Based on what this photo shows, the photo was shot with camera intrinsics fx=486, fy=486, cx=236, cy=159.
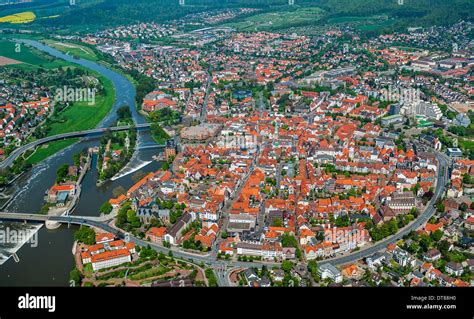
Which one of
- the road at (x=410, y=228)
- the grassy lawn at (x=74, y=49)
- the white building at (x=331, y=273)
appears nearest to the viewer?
the white building at (x=331, y=273)

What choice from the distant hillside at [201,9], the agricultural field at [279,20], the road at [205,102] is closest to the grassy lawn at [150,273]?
the road at [205,102]

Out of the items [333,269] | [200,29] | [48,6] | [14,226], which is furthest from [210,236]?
[48,6]

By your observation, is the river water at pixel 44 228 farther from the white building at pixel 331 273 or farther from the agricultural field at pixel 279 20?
the agricultural field at pixel 279 20

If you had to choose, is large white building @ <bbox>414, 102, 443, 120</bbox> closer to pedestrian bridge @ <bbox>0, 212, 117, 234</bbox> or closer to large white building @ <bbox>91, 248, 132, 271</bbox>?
pedestrian bridge @ <bbox>0, 212, 117, 234</bbox>

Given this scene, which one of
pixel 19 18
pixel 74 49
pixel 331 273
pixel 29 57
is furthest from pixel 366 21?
pixel 331 273
